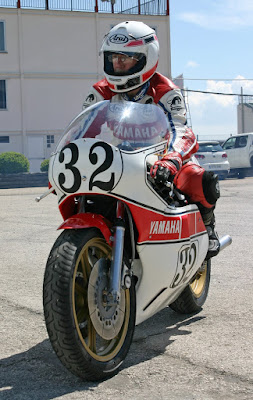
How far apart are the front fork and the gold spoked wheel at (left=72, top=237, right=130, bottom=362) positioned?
72 mm

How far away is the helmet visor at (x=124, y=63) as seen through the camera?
16.1ft

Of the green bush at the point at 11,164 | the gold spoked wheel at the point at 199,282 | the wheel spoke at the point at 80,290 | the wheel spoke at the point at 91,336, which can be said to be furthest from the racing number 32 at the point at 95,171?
the green bush at the point at 11,164

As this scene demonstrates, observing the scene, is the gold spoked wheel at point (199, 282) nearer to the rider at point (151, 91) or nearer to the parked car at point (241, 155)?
the rider at point (151, 91)

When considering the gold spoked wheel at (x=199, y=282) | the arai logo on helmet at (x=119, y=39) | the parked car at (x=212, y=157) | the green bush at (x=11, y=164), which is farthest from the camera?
the green bush at (x=11, y=164)

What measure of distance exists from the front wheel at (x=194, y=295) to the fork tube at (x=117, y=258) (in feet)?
4.49

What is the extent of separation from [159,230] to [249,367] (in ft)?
3.02

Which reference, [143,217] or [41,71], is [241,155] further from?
[143,217]

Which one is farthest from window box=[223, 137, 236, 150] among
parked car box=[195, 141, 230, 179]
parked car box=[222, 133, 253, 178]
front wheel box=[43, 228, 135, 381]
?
front wheel box=[43, 228, 135, 381]

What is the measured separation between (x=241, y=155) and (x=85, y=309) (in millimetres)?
24687

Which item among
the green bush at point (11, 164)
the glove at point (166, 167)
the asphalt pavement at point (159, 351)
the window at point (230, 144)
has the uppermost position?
the glove at point (166, 167)

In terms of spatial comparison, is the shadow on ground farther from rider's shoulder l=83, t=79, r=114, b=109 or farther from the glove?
rider's shoulder l=83, t=79, r=114, b=109

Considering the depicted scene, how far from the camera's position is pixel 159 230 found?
4188mm

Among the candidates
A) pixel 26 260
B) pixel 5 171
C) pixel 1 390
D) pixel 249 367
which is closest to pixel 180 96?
pixel 249 367

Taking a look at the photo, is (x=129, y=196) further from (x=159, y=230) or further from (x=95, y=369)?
(x=95, y=369)
